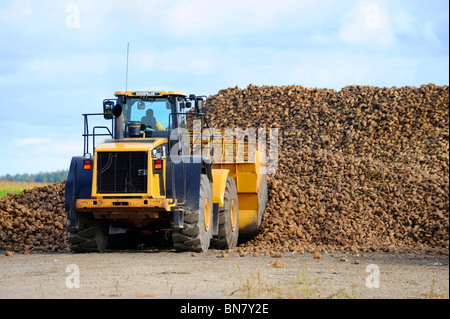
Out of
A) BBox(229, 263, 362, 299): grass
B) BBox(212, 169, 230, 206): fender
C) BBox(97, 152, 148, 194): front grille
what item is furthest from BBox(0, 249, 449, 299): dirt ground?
BBox(97, 152, 148, 194): front grille

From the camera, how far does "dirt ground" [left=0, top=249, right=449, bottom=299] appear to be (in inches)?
325

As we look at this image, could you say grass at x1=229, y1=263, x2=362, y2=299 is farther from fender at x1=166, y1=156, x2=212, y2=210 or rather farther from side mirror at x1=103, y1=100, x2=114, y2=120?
side mirror at x1=103, y1=100, x2=114, y2=120

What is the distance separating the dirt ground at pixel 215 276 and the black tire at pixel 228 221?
1064 mm

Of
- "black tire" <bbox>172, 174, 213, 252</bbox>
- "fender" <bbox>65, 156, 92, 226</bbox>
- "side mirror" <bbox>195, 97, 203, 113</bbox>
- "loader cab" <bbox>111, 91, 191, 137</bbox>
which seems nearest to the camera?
"black tire" <bbox>172, 174, 213, 252</bbox>

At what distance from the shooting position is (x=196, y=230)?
41.4 ft

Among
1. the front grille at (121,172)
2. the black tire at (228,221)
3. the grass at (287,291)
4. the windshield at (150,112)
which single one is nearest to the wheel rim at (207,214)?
the black tire at (228,221)

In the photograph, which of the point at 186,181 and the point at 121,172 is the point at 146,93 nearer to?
the point at 121,172

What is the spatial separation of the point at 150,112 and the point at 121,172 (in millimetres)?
2015

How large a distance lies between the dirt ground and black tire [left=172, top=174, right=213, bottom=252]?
0.23 metres

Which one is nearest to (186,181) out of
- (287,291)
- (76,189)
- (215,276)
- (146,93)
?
(76,189)

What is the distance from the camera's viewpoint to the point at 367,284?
30.2 feet

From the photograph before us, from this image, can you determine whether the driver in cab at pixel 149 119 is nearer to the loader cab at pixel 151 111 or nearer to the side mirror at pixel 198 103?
the loader cab at pixel 151 111

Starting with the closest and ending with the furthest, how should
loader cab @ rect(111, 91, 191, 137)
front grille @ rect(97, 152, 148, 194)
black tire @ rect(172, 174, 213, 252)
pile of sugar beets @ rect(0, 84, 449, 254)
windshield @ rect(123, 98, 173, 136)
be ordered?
front grille @ rect(97, 152, 148, 194), black tire @ rect(172, 174, 213, 252), loader cab @ rect(111, 91, 191, 137), windshield @ rect(123, 98, 173, 136), pile of sugar beets @ rect(0, 84, 449, 254)
